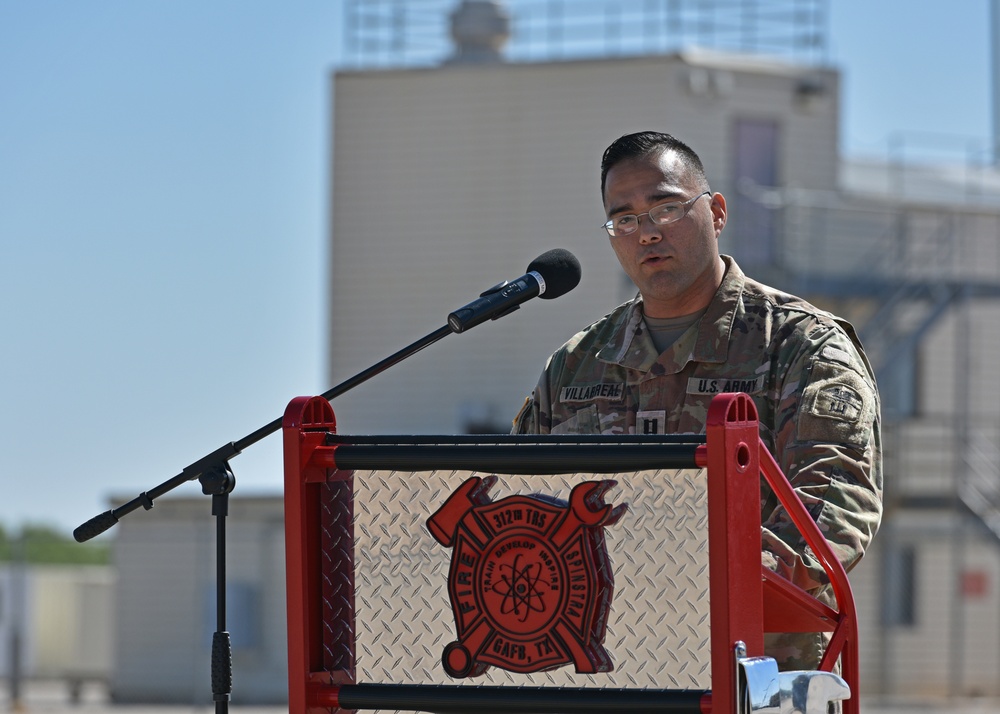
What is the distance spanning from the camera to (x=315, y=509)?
9.66 ft

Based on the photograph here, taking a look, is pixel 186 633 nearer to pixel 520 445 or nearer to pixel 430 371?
pixel 430 371

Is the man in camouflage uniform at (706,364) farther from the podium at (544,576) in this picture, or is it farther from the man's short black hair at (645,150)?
the podium at (544,576)

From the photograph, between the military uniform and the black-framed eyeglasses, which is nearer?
the military uniform

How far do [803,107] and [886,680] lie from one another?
861 cm

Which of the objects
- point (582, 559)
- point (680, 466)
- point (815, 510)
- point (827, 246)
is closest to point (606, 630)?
point (582, 559)

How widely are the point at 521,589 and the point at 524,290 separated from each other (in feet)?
3.53

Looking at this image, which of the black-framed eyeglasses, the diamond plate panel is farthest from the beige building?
the diamond plate panel

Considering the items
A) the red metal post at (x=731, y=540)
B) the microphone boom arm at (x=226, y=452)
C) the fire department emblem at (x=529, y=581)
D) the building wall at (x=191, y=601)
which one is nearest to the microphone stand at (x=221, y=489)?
the microphone boom arm at (x=226, y=452)

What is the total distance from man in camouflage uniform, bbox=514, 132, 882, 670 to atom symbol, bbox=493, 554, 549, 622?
49cm

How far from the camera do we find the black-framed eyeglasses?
3766 millimetres

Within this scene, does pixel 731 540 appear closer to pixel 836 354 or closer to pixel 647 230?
pixel 836 354

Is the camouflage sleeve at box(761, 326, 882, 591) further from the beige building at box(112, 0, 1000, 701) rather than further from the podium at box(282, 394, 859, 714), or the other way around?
the beige building at box(112, 0, 1000, 701)

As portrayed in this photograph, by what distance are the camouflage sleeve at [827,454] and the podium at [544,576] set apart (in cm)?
11

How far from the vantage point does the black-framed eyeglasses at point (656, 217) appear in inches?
148
